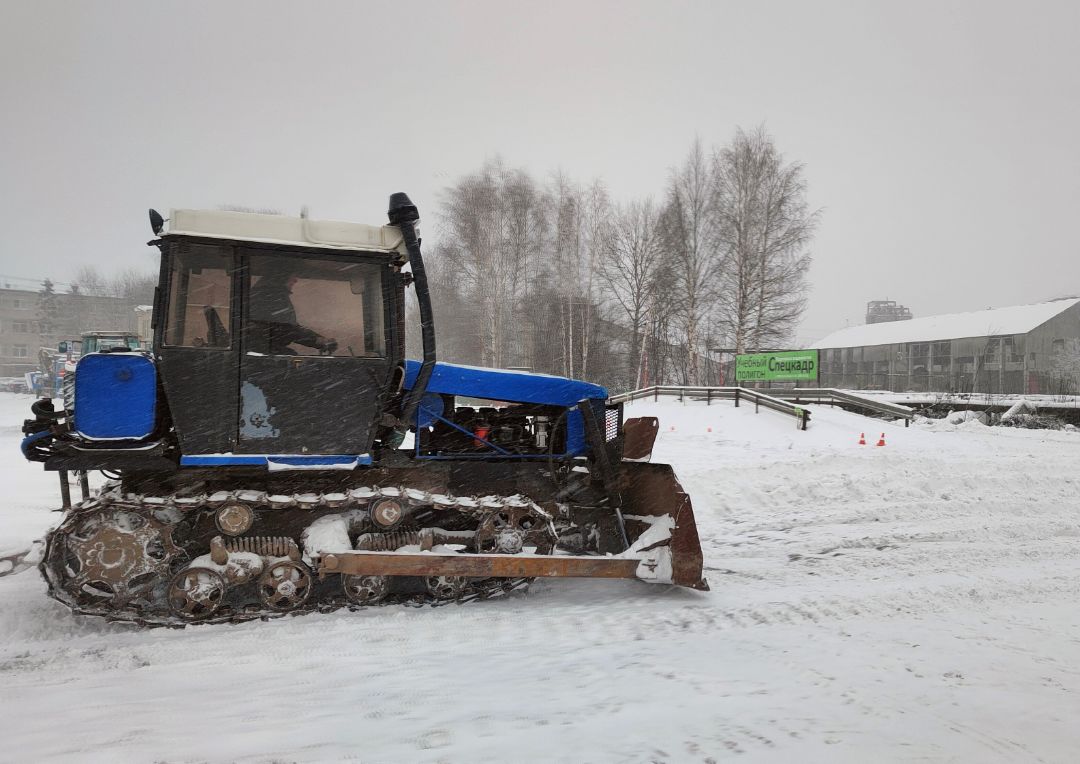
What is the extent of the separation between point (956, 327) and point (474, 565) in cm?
4068

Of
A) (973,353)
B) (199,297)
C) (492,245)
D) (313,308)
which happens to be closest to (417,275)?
(313,308)

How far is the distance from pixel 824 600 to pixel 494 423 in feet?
9.33

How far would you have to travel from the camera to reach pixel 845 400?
60.7 ft

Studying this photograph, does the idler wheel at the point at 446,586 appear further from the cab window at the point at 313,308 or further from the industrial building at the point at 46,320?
the industrial building at the point at 46,320

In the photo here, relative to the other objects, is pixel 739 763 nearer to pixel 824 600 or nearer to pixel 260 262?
pixel 824 600

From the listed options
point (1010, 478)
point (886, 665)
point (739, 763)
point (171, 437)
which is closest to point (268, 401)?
point (171, 437)

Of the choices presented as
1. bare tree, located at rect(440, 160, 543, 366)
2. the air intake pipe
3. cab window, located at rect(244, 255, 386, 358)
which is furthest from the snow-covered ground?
bare tree, located at rect(440, 160, 543, 366)

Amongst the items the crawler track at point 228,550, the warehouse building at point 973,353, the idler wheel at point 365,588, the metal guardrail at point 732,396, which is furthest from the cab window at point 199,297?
the warehouse building at point 973,353

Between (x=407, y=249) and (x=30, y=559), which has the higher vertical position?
(x=407, y=249)

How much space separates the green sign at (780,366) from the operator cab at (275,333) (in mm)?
19554

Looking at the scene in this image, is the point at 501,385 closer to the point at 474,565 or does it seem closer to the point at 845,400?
the point at 474,565

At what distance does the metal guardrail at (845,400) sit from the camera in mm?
16781

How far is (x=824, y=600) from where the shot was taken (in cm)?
Result: 436

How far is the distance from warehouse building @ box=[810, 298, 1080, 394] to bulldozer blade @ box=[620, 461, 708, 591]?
109 feet
